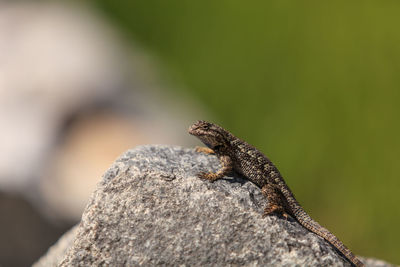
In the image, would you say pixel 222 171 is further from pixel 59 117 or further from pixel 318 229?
pixel 59 117

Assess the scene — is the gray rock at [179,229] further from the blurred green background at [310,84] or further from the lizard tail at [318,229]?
the blurred green background at [310,84]

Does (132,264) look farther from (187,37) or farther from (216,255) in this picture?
(187,37)

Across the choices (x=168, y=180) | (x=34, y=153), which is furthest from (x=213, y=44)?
(x=168, y=180)

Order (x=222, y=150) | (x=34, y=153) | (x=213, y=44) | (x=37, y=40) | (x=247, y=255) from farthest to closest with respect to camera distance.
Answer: (x=213, y=44) < (x=37, y=40) < (x=34, y=153) < (x=222, y=150) < (x=247, y=255)

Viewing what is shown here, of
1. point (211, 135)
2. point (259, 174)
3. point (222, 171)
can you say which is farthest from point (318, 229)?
point (211, 135)

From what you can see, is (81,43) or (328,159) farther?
(81,43)
